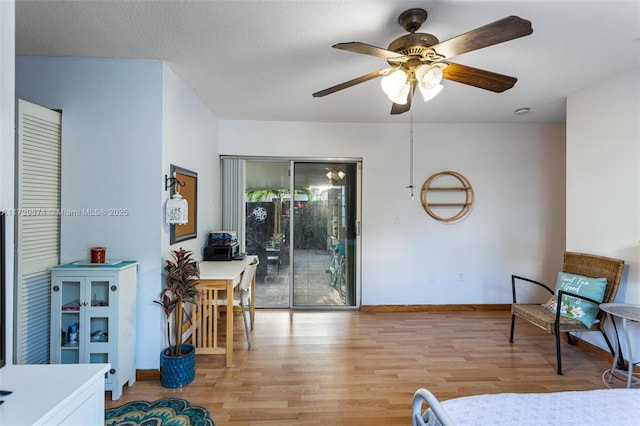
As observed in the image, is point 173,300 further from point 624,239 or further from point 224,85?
point 624,239

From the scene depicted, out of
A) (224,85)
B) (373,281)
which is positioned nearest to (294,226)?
(373,281)

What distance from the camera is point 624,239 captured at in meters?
2.69

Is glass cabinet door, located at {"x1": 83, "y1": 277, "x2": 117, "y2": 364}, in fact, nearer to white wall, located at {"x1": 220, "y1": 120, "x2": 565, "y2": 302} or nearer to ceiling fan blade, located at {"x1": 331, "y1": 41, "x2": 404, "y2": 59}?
ceiling fan blade, located at {"x1": 331, "y1": 41, "x2": 404, "y2": 59}

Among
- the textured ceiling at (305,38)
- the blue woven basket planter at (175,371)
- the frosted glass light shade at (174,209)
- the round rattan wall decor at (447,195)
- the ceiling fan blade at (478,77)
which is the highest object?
the textured ceiling at (305,38)

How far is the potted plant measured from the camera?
2350mm

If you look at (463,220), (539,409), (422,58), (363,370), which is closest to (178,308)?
(363,370)

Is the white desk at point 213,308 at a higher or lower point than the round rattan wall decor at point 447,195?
lower

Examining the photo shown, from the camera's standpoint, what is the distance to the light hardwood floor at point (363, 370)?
2.11 metres

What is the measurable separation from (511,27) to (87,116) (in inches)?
113

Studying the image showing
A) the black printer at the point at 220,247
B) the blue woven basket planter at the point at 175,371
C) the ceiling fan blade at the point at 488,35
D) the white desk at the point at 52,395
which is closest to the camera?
the white desk at the point at 52,395

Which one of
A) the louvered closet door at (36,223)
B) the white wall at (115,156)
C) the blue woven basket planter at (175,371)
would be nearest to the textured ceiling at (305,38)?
the white wall at (115,156)

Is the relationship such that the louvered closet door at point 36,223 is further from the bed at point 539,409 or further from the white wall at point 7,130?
the bed at point 539,409

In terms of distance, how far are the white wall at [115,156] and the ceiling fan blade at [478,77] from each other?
83.8 inches

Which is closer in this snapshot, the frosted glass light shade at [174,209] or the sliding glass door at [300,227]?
the frosted glass light shade at [174,209]
